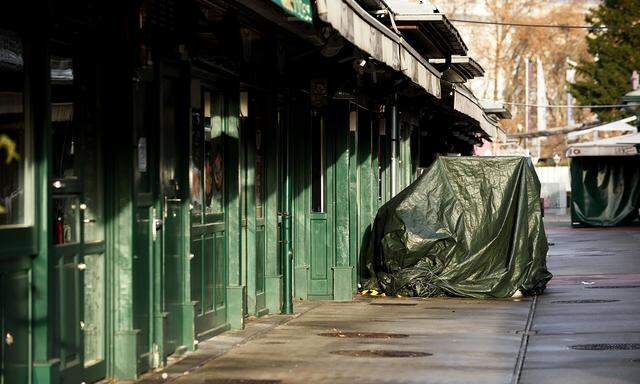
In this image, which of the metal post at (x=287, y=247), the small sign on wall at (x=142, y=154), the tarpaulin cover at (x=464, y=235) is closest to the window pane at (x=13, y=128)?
the small sign on wall at (x=142, y=154)

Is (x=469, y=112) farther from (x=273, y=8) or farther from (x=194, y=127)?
(x=273, y=8)

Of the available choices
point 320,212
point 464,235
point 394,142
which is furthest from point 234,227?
point 394,142

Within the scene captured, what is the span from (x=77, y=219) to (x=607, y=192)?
3371 cm

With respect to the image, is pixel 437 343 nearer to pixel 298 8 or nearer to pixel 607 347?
pixel 607 347

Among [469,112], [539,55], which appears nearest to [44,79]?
[469,112]

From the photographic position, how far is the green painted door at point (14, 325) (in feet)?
24.4

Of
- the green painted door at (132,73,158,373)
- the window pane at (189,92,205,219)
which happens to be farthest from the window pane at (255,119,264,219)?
the green painted door at (132,73,158,373)

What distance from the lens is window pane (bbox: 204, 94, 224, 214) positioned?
39.9ft

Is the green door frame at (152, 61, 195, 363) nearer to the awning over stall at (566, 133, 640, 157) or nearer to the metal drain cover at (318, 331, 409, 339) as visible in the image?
the metal drain cover at (318, 331, 409, 339)

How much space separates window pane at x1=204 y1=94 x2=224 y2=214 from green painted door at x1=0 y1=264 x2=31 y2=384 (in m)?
4.40

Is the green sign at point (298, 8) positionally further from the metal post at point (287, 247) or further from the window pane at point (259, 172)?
the metal post at point (287, 247)

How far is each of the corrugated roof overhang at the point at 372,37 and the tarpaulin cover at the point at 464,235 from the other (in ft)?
5.50

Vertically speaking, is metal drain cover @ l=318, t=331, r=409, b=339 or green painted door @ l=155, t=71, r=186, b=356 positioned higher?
green painted door @ l=155, t=71, r=186, b=356

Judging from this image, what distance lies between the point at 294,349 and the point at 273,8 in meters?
3.55
